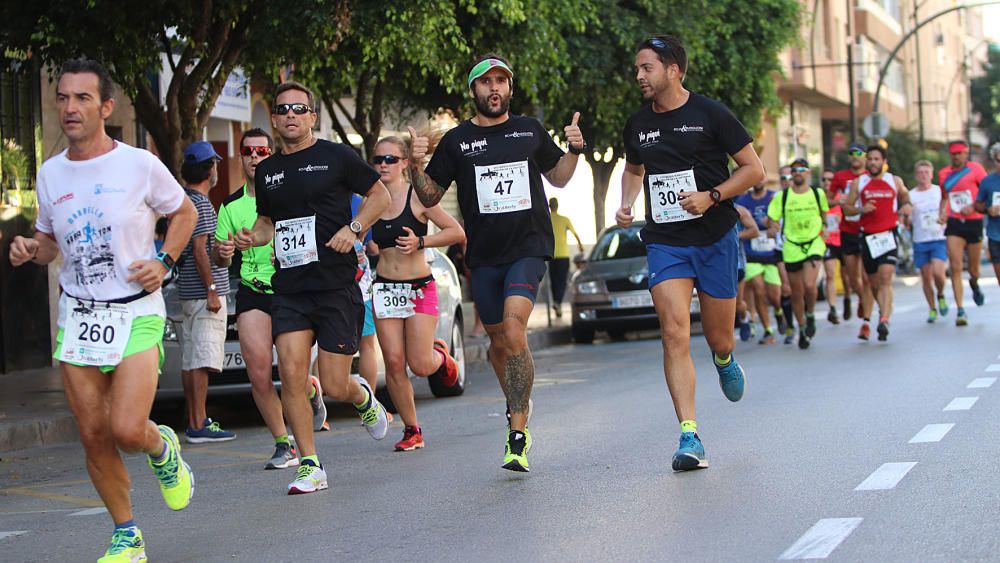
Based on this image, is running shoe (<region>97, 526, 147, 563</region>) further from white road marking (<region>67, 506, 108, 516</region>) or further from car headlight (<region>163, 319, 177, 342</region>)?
car headlight (<region>163, 319, 177, 342</region>)

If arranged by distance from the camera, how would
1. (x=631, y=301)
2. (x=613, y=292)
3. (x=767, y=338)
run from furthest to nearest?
(x=613, y=292) → (x=631, y=301) → (x=767, y=338)

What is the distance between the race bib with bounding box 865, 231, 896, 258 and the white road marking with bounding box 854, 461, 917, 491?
9.80 m

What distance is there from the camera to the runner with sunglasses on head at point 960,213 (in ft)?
61.1

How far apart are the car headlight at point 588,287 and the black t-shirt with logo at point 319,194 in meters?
12.6

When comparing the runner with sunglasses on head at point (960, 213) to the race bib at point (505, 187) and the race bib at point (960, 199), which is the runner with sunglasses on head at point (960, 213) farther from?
the race bib at point (505, 187)

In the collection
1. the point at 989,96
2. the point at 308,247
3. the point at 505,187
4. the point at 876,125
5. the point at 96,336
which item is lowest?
the point at 96,336

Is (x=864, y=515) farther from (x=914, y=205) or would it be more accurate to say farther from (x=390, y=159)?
(x=914, y=205)

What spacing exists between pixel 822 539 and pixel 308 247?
10.7 ft

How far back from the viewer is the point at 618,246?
21500mm

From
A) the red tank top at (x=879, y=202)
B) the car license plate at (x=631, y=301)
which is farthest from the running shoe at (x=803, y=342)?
the car license plate at (x=631, y=301)

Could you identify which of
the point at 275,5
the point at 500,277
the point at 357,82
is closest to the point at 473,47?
the point at 357,82

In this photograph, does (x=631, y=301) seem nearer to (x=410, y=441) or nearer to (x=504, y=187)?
(x=410, y=441)

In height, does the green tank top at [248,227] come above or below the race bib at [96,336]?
above

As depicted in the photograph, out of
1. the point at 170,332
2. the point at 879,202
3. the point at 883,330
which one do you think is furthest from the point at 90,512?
the point at 879,202
